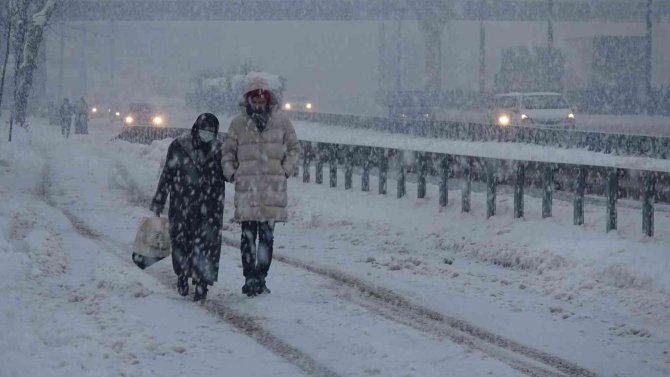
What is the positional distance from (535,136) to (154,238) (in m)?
27.7

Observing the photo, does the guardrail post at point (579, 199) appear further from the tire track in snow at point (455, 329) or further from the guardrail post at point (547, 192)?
the tire track in snow at point (455, 329)

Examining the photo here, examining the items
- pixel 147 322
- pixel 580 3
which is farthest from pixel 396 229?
pixel 580 3

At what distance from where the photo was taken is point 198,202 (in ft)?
31.4

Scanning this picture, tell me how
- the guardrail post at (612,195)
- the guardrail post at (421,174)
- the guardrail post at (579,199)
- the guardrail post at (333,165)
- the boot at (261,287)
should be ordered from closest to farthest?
the boot at (261,287) → the guardrail post at (612,195) → the guardrail post at (579,199) → the guardrail post at (421,174) → the guardrail post at (333,165)

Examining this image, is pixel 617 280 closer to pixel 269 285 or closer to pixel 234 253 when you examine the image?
pixel 269 285

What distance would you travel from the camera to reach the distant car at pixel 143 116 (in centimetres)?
5931

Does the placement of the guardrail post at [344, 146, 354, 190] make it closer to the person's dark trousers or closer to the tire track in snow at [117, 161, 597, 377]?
the tire track in snow at [117, 161, 597, 377]

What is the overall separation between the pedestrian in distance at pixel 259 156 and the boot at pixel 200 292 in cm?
66

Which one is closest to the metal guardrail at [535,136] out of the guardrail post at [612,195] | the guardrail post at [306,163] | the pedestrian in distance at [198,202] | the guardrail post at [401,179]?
the guardrail post at [306,163]

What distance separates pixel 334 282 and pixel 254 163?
1.82m

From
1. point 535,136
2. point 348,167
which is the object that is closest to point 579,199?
point 348,167

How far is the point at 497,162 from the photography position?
1570 cm

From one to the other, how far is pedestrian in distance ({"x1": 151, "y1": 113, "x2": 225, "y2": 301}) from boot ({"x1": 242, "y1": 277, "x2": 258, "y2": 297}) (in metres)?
0.34

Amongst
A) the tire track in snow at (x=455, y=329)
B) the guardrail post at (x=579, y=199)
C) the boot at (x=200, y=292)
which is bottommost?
the tire track in snow at (x=455, y=329)
